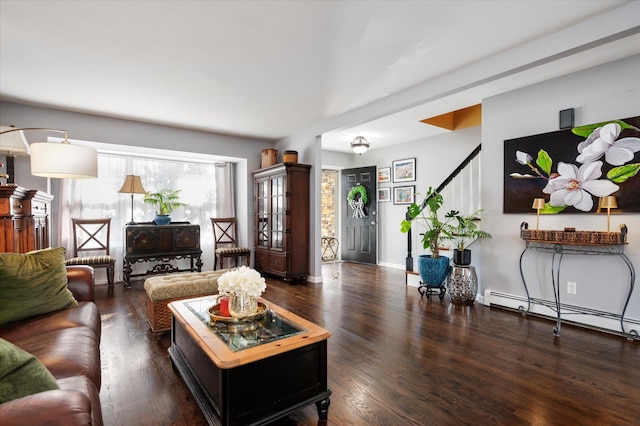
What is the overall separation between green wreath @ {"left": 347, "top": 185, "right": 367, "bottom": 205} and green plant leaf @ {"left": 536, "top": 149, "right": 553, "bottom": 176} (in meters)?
3.71

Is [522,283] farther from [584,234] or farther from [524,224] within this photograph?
[584,234]

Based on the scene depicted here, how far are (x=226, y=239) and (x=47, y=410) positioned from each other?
5.33 meters

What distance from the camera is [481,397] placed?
1.82m

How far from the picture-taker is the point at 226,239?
5957mm

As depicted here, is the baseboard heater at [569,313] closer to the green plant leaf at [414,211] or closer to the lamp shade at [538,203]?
the lamp shade at [538,203]

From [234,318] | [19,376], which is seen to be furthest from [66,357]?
[234,318]

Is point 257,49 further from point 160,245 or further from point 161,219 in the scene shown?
point 160,245

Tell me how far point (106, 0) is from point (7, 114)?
9.65ft

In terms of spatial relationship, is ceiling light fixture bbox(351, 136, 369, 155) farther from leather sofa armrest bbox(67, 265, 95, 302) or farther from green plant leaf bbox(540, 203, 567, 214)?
leather sofa armrest bbox(67, 265, 95, 302)

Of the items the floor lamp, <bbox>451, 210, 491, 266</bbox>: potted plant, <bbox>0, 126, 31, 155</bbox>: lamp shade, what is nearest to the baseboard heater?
<bbox>451, 210, 491, 266</bbox>: potted plant

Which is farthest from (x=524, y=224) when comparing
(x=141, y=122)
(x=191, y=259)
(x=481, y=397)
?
(x=141, y=122)

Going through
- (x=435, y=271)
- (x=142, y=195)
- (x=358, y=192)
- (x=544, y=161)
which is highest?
(x=544, y=161)

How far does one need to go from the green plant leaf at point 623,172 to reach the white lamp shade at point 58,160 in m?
4.22

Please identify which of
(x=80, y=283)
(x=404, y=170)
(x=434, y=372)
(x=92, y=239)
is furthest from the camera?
(x=404, y=170)
